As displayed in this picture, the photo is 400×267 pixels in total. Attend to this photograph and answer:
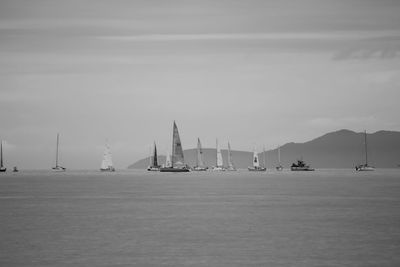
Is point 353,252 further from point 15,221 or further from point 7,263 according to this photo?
point 15,221

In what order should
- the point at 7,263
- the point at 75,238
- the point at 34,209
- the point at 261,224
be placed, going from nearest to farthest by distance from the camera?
the point at 7,263
the point at 75,238
the point at 261,224
the point at 34,209

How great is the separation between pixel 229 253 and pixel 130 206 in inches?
1574

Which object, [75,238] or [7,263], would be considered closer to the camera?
[7,263]

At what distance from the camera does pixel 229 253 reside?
35.1 meters

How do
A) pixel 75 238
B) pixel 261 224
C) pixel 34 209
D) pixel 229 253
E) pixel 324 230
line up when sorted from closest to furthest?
pixel 229 253, pixel 75 238, pixel 324 230, pixel 261 224, pixel 34 209

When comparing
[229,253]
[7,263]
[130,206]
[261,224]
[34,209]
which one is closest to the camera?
[7,263]

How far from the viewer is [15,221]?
Answer: 54094mm

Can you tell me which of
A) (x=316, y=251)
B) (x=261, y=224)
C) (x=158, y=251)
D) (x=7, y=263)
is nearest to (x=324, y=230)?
(x=261, y=224)

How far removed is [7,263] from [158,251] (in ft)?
27.9

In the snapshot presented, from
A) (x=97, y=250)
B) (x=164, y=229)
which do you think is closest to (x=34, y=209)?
(x=164, y=229)

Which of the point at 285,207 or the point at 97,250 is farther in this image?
the point at 285,207

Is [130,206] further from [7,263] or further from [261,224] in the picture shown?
[7,263]

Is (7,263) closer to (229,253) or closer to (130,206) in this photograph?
(229,253)

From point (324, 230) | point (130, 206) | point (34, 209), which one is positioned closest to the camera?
point (324, 230)
